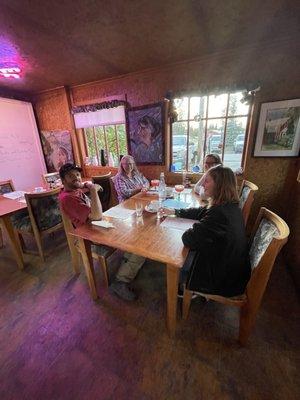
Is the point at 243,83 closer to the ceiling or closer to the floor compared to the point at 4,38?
closer to the floor

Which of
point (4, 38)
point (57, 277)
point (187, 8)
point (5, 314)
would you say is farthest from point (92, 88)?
point (5, 314)

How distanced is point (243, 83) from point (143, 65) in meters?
1.37

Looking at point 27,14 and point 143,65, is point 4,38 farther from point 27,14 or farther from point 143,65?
point 143,65

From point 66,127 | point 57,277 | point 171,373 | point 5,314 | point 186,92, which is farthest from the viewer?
point 66,127

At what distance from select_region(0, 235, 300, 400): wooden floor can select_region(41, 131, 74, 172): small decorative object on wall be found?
2.78 m

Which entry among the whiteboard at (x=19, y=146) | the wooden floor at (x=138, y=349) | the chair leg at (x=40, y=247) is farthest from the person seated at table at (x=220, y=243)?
the whiteboard at (x=19, y=146)

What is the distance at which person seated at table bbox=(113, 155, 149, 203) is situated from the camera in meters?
2.36

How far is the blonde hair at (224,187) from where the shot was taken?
45.1 inches

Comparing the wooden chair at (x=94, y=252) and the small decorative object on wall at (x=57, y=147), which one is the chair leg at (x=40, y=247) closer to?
the wooden chair at (x=94, y=252)

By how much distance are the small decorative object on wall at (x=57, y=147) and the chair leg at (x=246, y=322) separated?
3799mm

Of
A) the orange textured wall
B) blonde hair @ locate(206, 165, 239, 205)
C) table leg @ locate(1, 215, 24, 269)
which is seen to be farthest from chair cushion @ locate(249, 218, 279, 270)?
table leg @ locate(1, 215, 24, 269)

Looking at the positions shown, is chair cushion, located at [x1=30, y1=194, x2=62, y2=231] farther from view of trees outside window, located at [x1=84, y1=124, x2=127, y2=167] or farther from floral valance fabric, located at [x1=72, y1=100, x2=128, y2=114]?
floral valance fabric, located at [x1=72, y1=100, x2=128, y2=114]

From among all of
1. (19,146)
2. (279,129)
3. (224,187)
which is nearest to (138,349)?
(224,187)

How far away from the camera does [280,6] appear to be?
1461 millimetres
